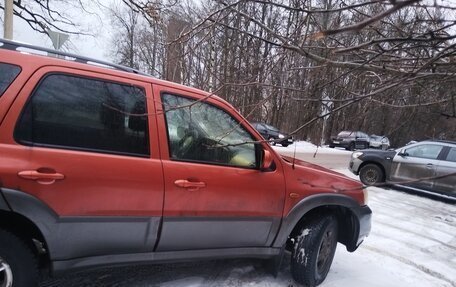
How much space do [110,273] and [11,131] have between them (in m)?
1.74

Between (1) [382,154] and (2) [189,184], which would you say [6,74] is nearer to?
(2) [189,184]

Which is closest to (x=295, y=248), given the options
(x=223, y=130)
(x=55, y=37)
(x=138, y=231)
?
(x=223, y=130)

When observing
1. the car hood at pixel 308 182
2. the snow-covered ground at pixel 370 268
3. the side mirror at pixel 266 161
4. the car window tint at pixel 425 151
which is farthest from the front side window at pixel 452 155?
the side mirror at pixel 266 161

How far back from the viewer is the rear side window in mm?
2575

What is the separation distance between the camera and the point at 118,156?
293cm

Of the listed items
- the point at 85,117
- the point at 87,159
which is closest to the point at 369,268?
the point at 87,159

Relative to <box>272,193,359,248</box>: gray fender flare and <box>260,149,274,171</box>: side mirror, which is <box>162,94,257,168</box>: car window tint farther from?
<box>272,193,359,248</box>: gray fender flare

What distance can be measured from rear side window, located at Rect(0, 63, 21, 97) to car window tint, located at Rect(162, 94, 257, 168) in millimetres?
1059

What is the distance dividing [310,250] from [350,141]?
95.1ft

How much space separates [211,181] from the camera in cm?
331

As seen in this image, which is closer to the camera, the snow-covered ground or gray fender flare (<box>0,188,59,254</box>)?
gray fender flare (<box>0,188,59,254</box>)

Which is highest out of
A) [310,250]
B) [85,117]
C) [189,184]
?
[85,117]

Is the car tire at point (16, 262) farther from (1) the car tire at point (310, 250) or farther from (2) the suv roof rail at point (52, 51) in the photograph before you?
(1) the car tire at point (310, 250)

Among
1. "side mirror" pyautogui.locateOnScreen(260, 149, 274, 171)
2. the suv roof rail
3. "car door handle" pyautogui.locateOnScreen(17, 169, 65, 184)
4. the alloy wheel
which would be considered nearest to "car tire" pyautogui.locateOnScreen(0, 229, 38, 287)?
the alloy wheel
